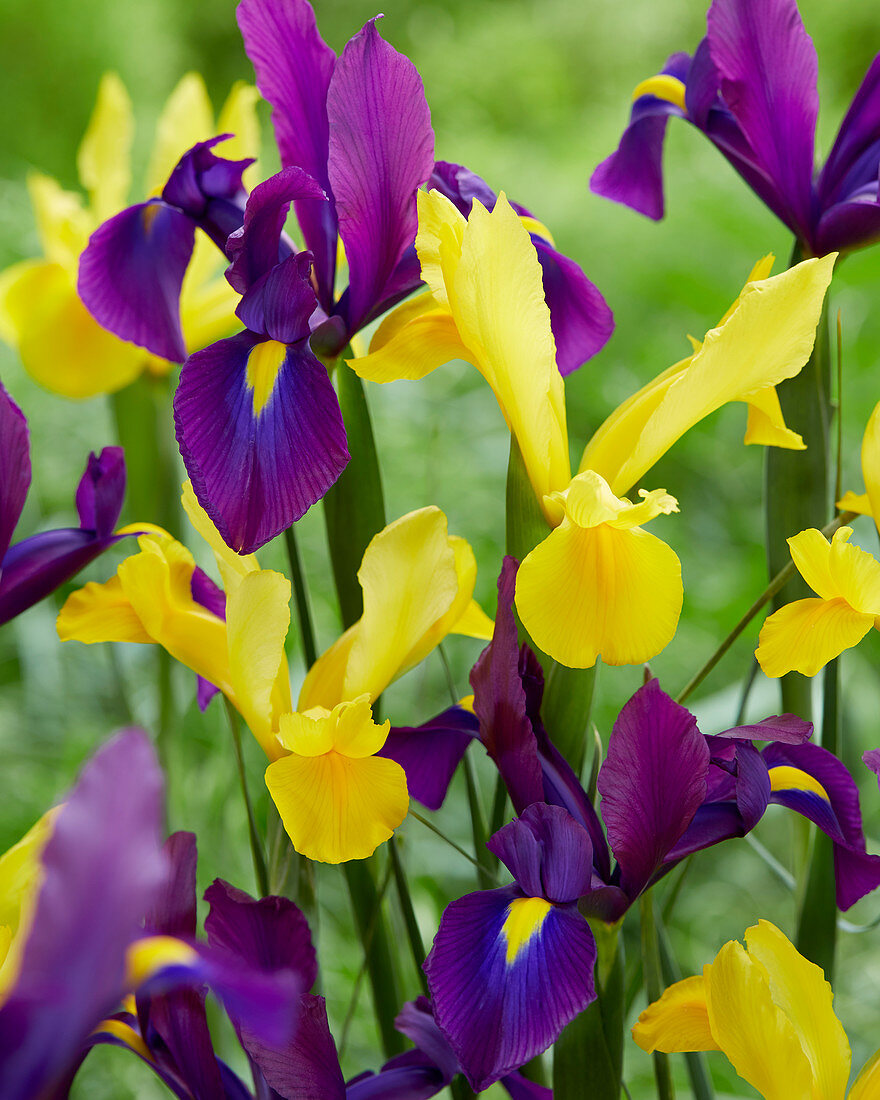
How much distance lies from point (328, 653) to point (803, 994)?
0.16m

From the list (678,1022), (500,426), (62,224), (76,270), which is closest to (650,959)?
(678,1022)

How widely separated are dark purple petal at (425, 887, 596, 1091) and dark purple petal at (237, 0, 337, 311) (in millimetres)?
187

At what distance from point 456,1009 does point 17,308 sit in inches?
22.4

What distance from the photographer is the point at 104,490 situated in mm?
360

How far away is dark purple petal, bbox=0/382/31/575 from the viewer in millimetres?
320

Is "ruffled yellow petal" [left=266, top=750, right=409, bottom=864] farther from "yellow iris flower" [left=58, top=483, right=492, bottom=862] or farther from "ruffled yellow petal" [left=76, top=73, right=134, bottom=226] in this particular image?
"ruffled yellow petal" [left=76, top=73, right=134, bottom=226]

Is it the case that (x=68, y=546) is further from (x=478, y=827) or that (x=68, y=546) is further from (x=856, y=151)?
(x=856, y=151)

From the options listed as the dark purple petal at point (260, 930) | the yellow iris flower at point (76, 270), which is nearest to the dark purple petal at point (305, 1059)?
the dark purple petal at point (260, 930)

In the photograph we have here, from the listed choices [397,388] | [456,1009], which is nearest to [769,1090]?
[456,1009]

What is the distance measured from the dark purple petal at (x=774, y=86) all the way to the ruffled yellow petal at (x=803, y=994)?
0.75 ft

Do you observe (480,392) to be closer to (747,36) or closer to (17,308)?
(17,308)

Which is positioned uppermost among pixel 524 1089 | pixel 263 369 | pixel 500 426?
pixel 263 369

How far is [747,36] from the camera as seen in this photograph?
0.34m

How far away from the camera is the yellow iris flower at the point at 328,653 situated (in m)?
0.27
